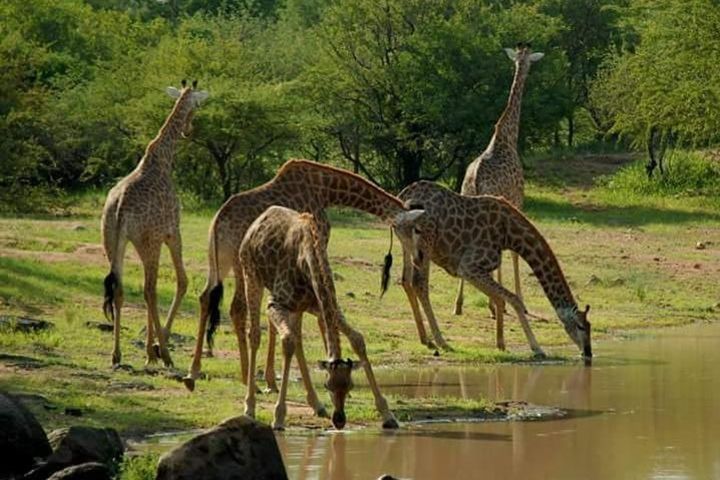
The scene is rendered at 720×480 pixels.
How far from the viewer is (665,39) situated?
37062 mm

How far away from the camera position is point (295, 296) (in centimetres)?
1207

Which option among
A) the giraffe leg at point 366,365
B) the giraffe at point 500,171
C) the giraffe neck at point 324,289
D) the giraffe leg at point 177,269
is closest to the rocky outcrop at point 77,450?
the giraffe neck at point 324,289

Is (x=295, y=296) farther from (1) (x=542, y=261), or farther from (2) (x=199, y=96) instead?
(2) (x=199, y=96)

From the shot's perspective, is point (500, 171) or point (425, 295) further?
point (500, 171)

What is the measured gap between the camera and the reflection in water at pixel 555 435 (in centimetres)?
1110

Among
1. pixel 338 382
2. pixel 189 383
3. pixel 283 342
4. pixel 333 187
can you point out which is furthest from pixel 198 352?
pixel 338 382

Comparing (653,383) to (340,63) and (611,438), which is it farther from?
(340,63)

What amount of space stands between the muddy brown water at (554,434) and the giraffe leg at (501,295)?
2.27ft

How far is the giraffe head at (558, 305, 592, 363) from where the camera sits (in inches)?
678

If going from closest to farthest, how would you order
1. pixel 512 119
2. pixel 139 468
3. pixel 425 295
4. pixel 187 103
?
pixel 139 468
pixel 187 103
pixel 425 295
pixel 512 119

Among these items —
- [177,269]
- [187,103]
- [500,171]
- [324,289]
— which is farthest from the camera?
[500,171]

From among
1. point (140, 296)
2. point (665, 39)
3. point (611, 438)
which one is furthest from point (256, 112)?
point (611, 438)

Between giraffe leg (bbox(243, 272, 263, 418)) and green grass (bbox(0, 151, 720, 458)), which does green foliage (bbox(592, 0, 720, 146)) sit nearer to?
green grass (bbox(0, 151, 720, 458))

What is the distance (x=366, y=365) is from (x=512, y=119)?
39.1 feet
